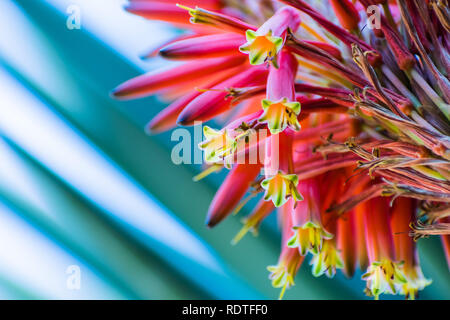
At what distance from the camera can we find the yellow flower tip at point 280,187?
318 mm

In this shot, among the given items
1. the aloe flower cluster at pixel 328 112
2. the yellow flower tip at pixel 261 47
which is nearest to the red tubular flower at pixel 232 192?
the aloe flower cluster at pixel 328 112

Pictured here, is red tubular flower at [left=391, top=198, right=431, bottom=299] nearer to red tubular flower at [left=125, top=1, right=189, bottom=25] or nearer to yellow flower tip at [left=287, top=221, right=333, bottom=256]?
yellow flower tip at [left=287, top=221, right=333, bottom=256]

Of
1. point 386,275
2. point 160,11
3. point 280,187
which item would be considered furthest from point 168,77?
point 386,275

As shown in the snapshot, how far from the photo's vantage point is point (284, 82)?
0.32 m

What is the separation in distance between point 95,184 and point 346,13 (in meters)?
0.46

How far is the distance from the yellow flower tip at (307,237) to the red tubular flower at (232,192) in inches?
2.2

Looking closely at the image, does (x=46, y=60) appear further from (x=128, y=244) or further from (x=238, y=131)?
(x=238, y=131)

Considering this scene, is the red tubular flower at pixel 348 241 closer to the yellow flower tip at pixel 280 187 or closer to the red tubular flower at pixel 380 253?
the red tubular flower at pixel 380 253

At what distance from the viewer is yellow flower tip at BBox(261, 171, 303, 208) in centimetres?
32

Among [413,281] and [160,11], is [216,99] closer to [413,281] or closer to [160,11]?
[160,11]

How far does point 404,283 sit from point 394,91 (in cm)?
18

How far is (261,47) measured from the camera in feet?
1.02
